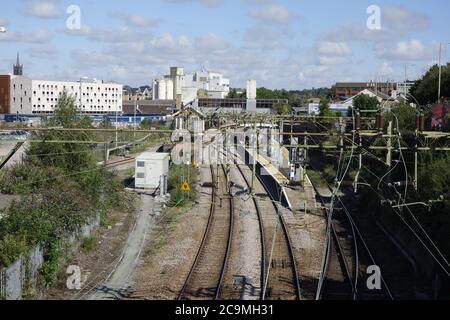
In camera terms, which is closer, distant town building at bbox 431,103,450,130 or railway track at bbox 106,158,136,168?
distant town building at bbox 431,103,450,130

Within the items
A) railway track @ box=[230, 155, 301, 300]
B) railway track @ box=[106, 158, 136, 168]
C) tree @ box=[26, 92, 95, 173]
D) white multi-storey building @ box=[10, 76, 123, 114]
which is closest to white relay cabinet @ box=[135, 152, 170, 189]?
tree @ box=[26, 92, 95, 173]

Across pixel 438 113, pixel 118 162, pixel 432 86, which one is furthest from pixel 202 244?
pixel 432 86

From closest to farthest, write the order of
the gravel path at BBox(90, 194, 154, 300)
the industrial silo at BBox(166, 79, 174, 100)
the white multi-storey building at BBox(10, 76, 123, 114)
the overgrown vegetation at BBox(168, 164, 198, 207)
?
the gravel path at BBox(90, 194, 154, 300) < the overgrown vegetation at BBox(168, 164, 198, 207) < the white multi-storey building at BBox(10, 76, 123, 114) < the industrial silo at BBox(166, 79, 174, 100)

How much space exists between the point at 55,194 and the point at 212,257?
12.7 feet

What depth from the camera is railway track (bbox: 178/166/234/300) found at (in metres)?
11.1

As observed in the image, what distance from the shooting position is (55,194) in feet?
47.1

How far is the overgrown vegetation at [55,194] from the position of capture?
11445 mm

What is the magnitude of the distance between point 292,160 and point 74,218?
10.7 meters

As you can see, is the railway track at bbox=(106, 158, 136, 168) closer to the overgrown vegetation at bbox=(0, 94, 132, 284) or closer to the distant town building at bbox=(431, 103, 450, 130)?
the overgrown vegetation at bbox=(0, 94, 132, 284)

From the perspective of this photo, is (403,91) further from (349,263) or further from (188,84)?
(188,84)

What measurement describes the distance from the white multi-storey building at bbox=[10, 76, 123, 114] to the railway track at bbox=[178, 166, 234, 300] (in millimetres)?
49407

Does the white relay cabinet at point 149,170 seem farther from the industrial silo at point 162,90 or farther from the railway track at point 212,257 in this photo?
the industrial silo at point 162,90
